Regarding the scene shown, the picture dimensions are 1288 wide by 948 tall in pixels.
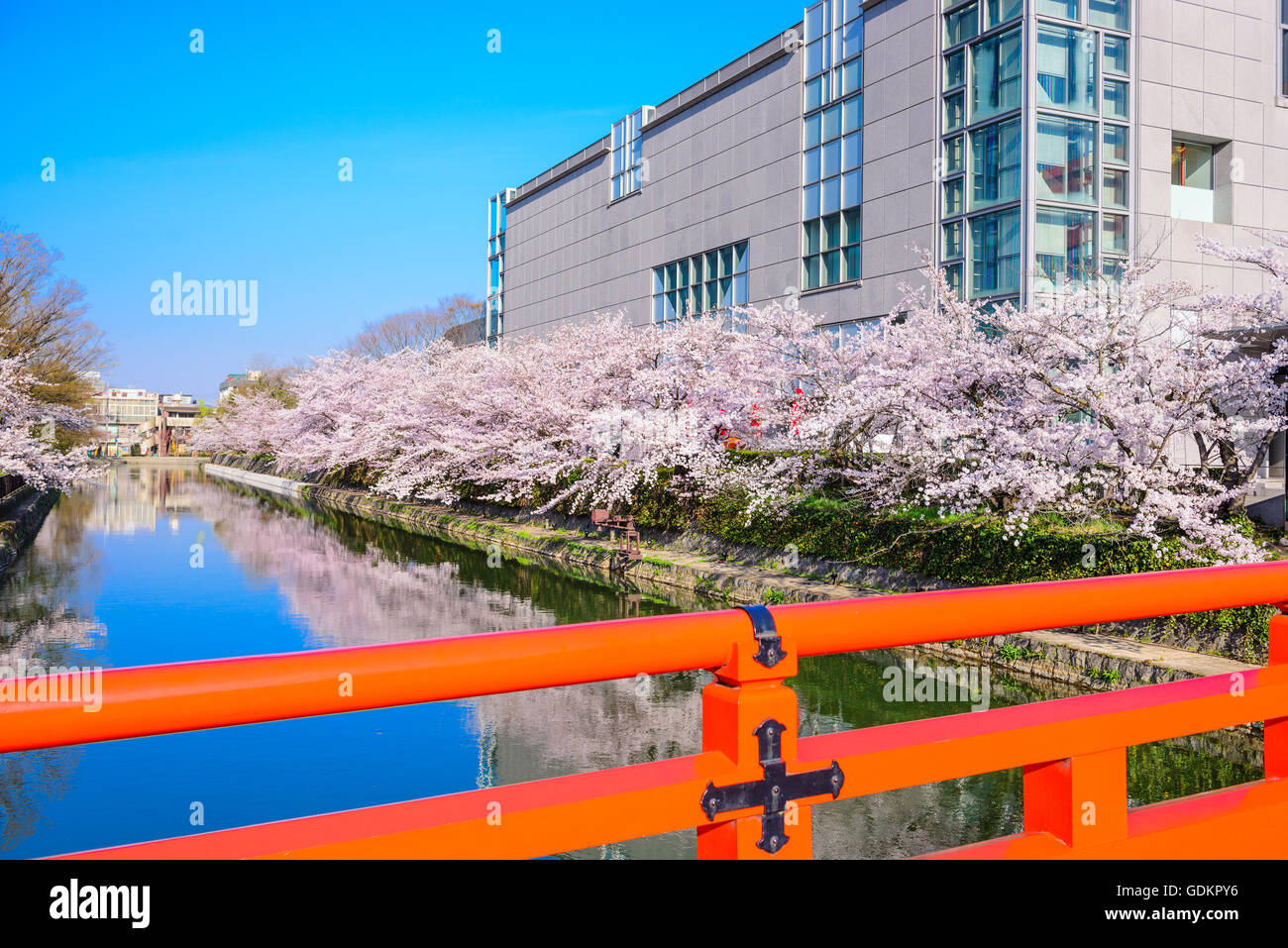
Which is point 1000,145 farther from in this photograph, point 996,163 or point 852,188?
point 852,188

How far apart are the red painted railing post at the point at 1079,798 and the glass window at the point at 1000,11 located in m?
25.6

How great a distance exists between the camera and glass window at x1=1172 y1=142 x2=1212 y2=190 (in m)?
25.3

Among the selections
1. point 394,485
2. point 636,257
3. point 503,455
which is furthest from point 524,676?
point 636,257

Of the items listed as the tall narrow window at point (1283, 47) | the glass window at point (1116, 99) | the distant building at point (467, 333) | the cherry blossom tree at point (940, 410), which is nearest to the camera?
the cherry blossom tree at point (940, 410)

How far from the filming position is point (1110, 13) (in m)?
24.0

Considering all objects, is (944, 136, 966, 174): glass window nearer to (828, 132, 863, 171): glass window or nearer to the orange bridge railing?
(828, 132, 863, 171): glass window

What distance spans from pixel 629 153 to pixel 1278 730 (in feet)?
139

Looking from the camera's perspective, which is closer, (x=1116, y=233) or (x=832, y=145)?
(x=1116, y=233)

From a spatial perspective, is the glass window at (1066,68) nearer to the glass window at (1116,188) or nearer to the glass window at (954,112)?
the glass window at (1116,188)

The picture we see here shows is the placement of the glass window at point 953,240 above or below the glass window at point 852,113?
below

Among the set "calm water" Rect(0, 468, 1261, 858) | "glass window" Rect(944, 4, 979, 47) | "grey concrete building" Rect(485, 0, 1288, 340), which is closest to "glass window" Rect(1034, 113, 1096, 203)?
"grey concrete building" Rect(485, 0, 1288, 340)

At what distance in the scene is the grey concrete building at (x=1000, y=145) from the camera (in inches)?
931

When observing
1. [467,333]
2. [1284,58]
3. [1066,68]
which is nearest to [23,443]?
[1066,68]

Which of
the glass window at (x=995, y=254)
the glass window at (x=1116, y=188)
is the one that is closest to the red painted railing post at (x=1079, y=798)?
the glass window at (x=995, y=254)
